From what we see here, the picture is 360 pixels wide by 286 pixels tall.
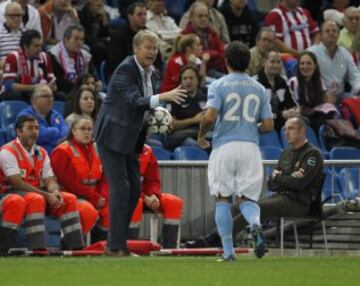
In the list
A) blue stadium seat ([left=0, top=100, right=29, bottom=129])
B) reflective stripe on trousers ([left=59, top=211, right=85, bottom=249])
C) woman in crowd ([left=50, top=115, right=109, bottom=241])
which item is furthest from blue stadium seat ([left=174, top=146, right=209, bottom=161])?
reflective stripe on trousers ([left=59, top=211, right=85, bottom=249])

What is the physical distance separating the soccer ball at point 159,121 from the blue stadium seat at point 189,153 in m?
4.06

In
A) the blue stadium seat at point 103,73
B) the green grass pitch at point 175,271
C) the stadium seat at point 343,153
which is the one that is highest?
the blue stadium seat at point 103,73

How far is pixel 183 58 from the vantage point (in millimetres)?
20750

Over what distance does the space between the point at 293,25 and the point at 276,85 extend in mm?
2373

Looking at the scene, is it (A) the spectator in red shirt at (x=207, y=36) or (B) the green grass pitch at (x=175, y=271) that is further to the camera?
(A) the spectator in red shirt at (x=207, y=36)

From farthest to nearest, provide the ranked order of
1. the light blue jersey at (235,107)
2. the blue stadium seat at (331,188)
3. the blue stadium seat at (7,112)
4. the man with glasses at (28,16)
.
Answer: the man with glasses at (28,16) < the blue stadium seat at (7,112) < the blue stadium seat at (331,188) < the light blue jersey at (235,107)

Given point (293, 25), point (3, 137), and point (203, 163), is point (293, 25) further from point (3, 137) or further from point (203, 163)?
point (3, 137)

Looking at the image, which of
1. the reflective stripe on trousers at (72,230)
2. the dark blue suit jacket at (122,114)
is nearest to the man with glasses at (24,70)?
the reflective stripe on trousers at (72,230)

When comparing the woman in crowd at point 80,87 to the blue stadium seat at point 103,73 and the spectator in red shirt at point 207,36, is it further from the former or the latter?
the spectator in red shirt at point 207,36

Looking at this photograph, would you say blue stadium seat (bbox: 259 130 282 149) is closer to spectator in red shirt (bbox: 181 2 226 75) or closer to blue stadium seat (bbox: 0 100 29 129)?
spectator in red shirt (bbox: 181 2 226 75)

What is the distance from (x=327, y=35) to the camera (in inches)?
877

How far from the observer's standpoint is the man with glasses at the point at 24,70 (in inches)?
753

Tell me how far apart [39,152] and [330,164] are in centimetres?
367

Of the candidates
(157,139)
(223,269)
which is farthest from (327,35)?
(223,269)
